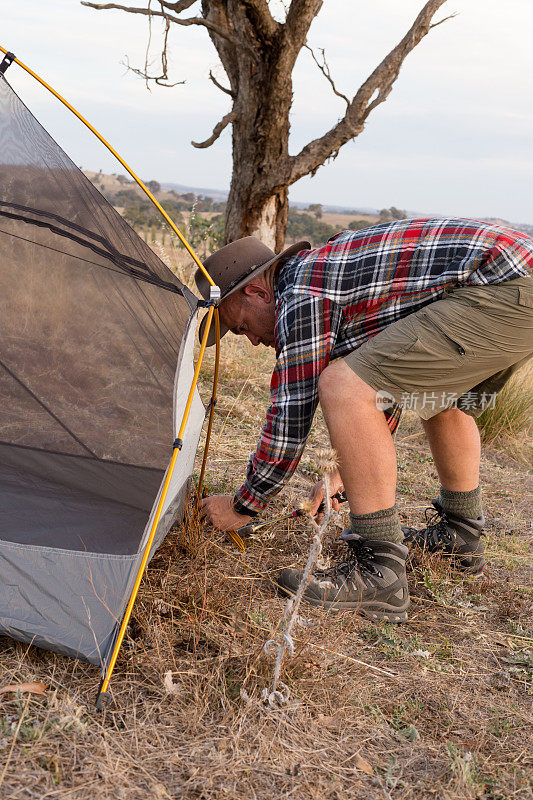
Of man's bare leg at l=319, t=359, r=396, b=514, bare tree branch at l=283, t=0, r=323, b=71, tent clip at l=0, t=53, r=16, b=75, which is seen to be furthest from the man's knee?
bare tree branch at l=283, t=0, r=323, b=71

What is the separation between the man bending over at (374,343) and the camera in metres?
1.87

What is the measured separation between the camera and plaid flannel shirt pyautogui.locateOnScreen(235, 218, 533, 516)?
189 centimetres

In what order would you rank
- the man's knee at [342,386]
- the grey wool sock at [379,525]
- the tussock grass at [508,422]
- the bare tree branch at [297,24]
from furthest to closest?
the bare tree branch at [297,24]
the tussock grass at [508,422]
the grey wool sock at [379,525]
the man's knee at [342,386]

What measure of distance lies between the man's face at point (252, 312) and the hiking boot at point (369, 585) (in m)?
0.71

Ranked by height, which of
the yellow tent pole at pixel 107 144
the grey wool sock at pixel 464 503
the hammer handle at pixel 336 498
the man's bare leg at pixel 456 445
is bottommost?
the hammer handle at pixel 336 498

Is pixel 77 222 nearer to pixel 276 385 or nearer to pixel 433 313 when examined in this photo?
pixel 276 385

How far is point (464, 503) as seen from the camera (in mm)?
2383

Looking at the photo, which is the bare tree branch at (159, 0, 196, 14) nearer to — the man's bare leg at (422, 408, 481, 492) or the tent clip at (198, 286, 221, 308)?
the tent clip at (198, 286, 221, 308)

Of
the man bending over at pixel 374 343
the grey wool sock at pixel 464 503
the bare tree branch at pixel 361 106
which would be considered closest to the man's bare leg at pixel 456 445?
the grey wool sock at pixel 464 503

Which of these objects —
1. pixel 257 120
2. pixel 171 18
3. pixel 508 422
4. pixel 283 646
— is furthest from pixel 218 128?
pixel 283 646

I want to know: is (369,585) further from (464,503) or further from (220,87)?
(220,87)

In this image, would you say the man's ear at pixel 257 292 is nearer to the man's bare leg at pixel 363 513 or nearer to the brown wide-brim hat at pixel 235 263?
the brown wide-brim hat at pixel 235 263

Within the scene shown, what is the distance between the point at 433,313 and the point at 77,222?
1120 mm

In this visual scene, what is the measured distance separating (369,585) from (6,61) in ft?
6.27
